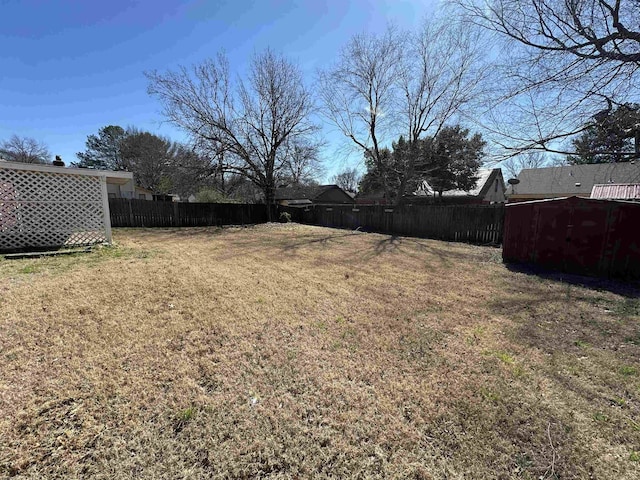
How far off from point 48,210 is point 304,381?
757 centimetres

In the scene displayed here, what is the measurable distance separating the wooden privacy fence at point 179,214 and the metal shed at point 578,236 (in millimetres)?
14657

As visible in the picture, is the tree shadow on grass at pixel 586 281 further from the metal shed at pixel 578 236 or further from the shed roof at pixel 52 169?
the shed roof at pixel 52 169

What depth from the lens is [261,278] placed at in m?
5.11

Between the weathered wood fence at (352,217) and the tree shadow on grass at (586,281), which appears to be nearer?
the tree shadow on grass at (586,281)

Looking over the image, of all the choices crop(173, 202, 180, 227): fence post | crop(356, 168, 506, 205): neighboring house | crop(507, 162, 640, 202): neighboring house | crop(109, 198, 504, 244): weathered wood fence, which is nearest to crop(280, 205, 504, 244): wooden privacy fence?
crop(109, 198, 504, 244): weathered wood fence

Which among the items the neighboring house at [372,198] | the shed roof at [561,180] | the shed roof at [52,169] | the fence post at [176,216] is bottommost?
the fence post at [176,216]

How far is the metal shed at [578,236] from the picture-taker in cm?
544

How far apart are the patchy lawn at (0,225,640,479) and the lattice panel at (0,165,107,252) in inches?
103

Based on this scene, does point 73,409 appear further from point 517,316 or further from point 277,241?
point 277,241

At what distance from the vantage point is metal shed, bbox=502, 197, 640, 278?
544 cm

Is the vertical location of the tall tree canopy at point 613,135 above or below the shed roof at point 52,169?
above

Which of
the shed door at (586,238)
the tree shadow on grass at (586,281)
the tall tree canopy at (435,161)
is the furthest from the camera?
the tall tree canopy at (435,161)

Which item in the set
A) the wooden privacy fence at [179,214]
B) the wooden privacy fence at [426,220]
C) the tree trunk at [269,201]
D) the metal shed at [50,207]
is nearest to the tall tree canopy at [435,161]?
the wooden privacy fence at [426,220]

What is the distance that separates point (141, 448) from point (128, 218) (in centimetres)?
1463
